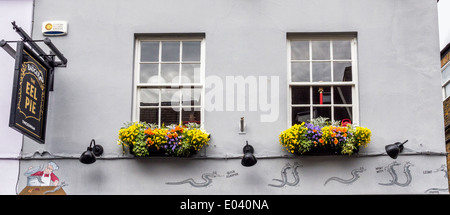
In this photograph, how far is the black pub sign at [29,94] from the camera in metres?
7.14

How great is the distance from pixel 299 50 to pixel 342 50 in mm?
668

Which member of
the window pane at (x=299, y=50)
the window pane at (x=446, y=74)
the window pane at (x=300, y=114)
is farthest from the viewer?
the window pane at (x=446, y=74)

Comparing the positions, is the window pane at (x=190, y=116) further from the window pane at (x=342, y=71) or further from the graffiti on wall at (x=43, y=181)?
the window pane at (x=342, y=71)

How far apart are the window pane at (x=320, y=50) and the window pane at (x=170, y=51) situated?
2123 mm

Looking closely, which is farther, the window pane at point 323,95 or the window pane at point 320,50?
the window pane at point 320,50

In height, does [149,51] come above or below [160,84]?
above

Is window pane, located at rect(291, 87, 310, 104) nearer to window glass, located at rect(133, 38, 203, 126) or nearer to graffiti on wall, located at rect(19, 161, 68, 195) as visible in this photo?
window glass, located at rect(133, 38, 203, 126)

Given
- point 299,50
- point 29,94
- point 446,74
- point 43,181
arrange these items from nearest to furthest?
point 29,94
point 43,181
point 299,50
point 446,74

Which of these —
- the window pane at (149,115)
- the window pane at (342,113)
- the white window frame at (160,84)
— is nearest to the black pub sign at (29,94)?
the white window frame at (160,84)

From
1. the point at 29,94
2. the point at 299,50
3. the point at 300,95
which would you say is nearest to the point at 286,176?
the point at 300,95

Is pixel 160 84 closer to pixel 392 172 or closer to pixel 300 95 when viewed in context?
pixel 300 95

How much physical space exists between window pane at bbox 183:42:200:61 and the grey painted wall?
0.24 meters

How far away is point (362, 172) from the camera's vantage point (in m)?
7.97

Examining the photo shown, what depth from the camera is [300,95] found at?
8508 millimetres
